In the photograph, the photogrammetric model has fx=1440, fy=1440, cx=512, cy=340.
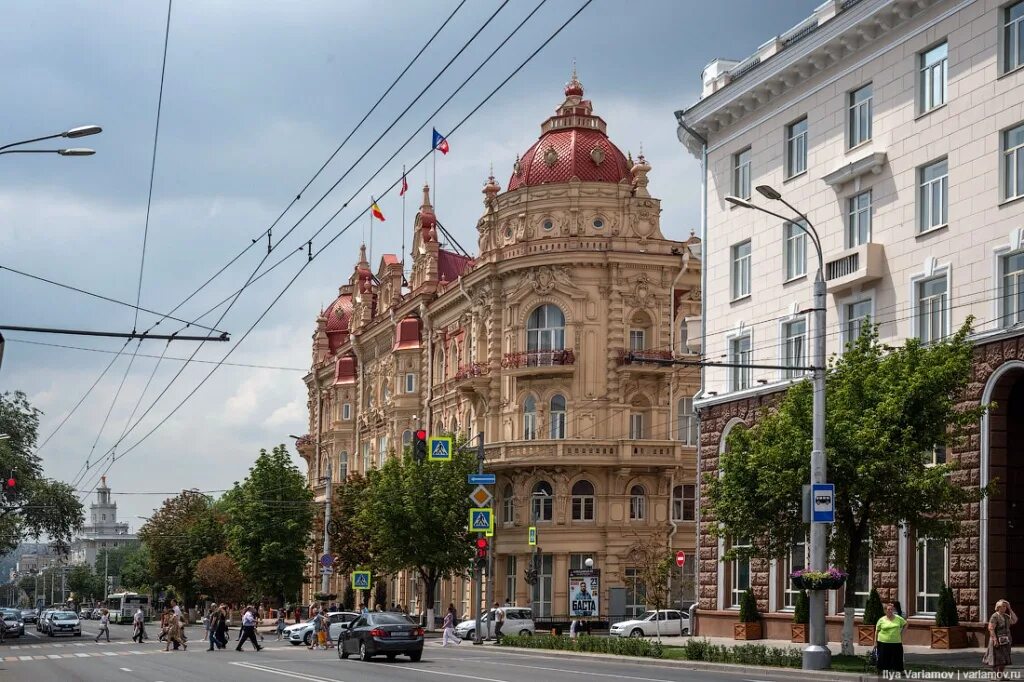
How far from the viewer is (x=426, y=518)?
63.1m

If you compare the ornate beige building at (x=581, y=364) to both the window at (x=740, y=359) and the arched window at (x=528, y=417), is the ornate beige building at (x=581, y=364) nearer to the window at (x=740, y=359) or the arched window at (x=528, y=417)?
the arched window at (x=528, y=417)

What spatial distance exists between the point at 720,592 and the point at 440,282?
3534 centimetres

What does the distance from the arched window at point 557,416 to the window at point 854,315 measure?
27245 millimetres

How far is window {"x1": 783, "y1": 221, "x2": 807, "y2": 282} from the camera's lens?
1576 inches

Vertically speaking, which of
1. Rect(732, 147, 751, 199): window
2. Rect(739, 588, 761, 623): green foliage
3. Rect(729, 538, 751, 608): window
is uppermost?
Rect(732, 147, 751, 199): window

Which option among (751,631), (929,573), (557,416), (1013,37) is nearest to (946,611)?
(929,573)

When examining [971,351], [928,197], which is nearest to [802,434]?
[971,351]

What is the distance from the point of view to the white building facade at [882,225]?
32594mm

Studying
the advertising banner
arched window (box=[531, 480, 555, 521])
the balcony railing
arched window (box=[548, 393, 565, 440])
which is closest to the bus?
arched window (box=[531, 480, 555, 521])

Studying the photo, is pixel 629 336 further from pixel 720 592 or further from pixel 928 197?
pixel 928 197

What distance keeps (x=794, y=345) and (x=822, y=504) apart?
1308cm

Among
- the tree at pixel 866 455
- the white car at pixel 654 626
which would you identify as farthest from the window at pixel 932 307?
the white car at pixel 654 626

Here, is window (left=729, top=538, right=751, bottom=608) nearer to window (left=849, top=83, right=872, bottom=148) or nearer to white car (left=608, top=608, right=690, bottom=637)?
white car (left=608, top=608, right=690, bottom=637)

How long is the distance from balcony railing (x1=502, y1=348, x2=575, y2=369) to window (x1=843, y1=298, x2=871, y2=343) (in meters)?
26.2
